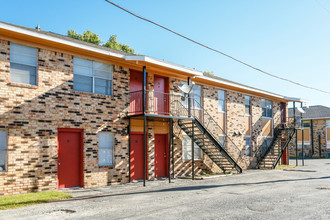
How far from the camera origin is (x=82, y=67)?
43.9 ft

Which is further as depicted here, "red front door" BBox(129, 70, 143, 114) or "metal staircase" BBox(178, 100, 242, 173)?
"metal staircase" BBox(178, 100, 242, 173)

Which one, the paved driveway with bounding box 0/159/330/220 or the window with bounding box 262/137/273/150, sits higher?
the window with bounding box 262/137/273/150

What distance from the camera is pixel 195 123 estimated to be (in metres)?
16.4

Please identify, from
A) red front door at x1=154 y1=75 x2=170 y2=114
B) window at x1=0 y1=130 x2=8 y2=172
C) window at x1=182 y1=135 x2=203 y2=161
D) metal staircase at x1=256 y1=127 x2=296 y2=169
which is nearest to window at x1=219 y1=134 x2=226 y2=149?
window at x1=182 y1=135 x2=203 y2=161

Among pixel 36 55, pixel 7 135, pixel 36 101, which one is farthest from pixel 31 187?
pixel 36 55

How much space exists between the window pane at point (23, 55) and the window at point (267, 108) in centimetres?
1845

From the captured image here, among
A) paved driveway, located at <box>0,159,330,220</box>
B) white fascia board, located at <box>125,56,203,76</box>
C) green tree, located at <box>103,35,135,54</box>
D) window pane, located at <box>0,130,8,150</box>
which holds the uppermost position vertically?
green tree, located at <box>103,35,135,54</box>

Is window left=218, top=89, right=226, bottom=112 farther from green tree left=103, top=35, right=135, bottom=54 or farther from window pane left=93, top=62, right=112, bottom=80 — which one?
green tree left=103, top=35, right=135, bottom=54

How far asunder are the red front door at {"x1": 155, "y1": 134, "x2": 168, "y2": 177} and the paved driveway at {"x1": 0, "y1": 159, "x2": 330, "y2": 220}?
333 cm

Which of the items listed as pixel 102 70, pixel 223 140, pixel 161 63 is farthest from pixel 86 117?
pixel 223 140

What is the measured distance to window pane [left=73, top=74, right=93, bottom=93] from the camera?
43.1 feet

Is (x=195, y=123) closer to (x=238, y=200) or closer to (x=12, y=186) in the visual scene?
(x=238, y=200)

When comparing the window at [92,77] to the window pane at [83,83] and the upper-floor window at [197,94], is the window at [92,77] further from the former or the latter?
the upper-floor window at [197,94]

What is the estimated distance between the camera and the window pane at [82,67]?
43.2 feet
